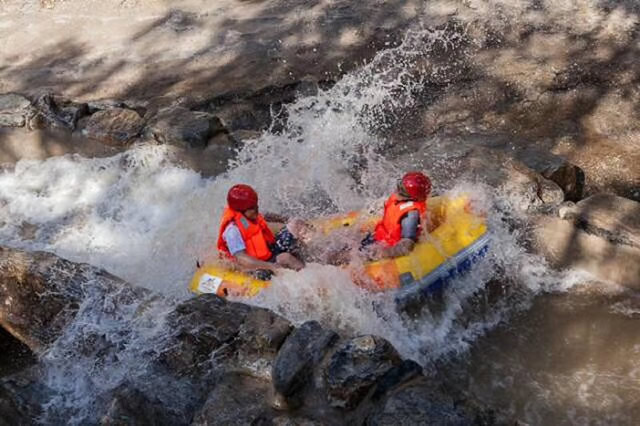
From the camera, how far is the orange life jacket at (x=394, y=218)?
227 inches

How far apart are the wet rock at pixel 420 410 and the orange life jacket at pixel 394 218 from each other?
83.5 inches

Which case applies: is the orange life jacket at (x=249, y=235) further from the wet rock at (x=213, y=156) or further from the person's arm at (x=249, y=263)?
the wet rock at (x=213, y=156)

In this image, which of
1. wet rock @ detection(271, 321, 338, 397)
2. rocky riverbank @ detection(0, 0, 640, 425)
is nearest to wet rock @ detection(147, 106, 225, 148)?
rocky riverbank @ detection(0, 0, 640, 425)

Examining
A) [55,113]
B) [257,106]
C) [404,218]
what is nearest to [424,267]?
[404,218]

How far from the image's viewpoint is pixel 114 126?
8.15 m

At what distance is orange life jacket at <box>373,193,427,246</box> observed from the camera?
5.77 meters

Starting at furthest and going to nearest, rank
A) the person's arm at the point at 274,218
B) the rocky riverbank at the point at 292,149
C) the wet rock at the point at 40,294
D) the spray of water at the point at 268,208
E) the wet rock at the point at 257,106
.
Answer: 1. the wet rock at the point at 257,106
2. the person's arm at the point at 274,218
3. the wet rock at the point at 40,294
4. the spray of water at the point at 268,208
5. the rocky riverbank at the point at 292,149

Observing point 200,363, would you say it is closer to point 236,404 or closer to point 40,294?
point 236,404

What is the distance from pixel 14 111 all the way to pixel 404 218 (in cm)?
526

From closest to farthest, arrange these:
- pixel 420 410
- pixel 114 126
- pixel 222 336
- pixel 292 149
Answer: pixel 420 410
pixel 222 336
pixel 292 149
pixel 114 126

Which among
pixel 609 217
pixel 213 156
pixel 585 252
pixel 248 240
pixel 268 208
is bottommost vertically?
pixel 585 252

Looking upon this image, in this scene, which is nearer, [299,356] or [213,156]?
[299,356]

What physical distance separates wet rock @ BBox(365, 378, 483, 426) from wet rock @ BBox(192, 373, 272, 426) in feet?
2.22

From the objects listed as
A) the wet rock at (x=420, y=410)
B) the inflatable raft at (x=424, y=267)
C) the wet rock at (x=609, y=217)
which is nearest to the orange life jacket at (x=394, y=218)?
the inflatable raft at (x=424, y=267)
